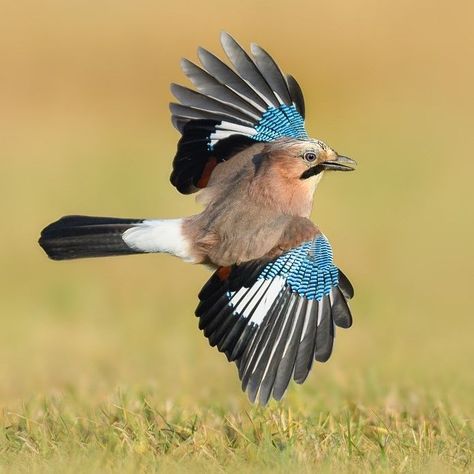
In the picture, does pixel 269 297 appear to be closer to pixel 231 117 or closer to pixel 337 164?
pixel 337 164

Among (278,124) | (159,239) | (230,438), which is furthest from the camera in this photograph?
(278,124)

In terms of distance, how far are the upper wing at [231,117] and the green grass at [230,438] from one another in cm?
122

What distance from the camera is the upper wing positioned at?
→ 21.7ft

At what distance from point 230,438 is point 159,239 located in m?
1.20

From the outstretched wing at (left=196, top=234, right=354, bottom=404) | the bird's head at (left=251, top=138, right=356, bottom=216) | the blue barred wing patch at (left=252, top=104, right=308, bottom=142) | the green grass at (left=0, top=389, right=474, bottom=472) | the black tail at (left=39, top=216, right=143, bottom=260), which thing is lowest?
the green grass at (left=0, top=389, right=474, bottom=472)

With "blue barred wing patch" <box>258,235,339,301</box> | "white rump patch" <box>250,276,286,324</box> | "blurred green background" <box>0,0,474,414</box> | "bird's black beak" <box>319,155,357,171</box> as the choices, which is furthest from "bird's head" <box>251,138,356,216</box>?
"blurred green background" <box>0,0,474,414</box>

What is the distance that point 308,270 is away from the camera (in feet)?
19.1

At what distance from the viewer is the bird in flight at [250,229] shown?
5.68m

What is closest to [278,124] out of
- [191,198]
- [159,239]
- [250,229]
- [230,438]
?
[250,229]

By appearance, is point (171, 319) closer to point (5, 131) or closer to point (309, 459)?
point (309, 459)

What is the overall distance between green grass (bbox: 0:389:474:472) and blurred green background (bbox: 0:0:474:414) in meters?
0.53

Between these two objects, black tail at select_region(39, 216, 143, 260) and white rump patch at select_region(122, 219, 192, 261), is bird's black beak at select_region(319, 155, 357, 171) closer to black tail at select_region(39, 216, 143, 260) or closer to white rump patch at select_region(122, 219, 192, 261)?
white rump patch at select_region(122, 219, 192, 261)

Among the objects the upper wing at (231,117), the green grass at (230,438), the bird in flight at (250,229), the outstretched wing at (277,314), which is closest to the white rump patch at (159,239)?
the bird in flight at (250,229)

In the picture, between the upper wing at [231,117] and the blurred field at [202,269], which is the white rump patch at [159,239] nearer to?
the upper wing at [231,117]
